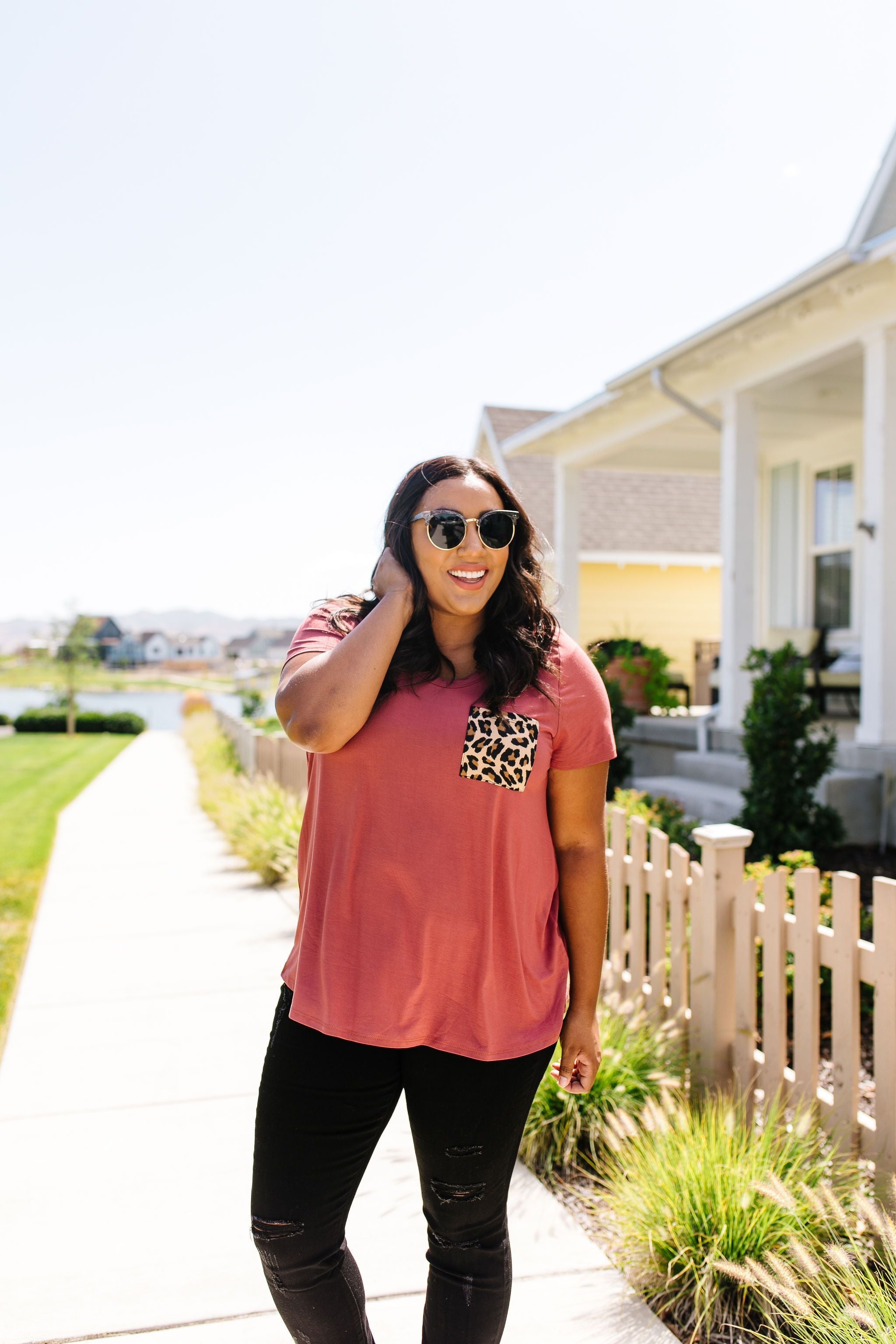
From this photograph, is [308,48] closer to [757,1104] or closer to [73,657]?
[757,1104]

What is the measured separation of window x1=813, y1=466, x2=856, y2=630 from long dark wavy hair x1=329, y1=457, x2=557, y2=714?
9493 mm

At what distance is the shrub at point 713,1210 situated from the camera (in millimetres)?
2422

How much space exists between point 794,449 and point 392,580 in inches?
416

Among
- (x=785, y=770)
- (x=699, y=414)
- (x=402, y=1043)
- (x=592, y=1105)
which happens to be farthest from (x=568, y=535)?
(x=402, y=1043)

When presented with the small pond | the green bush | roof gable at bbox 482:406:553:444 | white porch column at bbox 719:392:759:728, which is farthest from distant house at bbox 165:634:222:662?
white porch column at bbox 719:392:759:728

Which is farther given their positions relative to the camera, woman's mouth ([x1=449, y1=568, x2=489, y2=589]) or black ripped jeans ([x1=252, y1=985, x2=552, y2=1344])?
woman's mouth ([x1=449, y1=568, x2=489, y2=589])

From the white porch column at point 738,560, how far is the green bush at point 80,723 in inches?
1062

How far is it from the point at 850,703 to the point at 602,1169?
784 cm

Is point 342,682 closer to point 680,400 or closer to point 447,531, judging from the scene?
point 447,531

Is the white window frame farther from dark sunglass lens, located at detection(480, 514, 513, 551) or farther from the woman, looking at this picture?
the woman

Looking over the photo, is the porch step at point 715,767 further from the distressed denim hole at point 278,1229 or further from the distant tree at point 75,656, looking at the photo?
the distant tree at point 75,656

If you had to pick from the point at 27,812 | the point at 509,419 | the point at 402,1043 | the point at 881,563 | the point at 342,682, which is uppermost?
the point at 509,419

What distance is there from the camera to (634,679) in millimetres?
10734

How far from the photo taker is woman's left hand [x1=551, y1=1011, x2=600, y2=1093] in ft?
6.35
